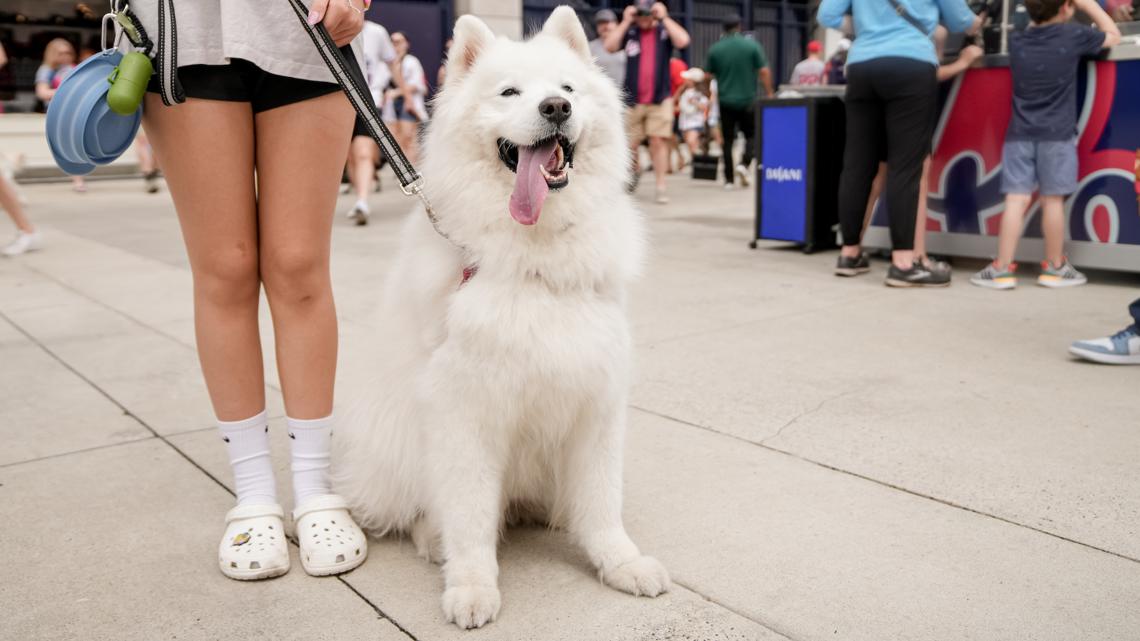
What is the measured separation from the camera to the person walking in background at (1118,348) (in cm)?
422

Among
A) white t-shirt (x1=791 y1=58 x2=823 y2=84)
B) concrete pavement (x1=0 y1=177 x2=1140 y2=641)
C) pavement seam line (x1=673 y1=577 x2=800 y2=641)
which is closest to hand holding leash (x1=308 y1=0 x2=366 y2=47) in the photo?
concrete pavement (x1=0 y1=177 x2=1140 y2=641)

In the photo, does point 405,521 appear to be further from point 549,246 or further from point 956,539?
point 956,539

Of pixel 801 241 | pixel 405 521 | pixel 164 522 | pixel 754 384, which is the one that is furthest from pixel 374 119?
pixel 801 241

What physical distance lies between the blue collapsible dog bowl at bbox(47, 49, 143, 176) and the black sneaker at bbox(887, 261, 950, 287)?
16.8 feet

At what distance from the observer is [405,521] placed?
107 inches

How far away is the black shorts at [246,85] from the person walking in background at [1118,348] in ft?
11.8

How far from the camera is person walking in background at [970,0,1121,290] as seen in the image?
5.84m

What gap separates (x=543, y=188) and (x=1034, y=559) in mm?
1672

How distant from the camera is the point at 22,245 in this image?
8.32m

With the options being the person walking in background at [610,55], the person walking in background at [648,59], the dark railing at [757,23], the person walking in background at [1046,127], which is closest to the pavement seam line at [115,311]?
the person walking in background at [1046,127]

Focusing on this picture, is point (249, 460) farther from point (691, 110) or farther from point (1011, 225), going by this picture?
point (691, 110)

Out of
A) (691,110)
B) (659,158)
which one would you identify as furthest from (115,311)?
(691,110)

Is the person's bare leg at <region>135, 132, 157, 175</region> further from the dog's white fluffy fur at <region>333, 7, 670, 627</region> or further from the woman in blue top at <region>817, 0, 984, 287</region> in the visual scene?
the dog's white fluffy fur at <region>333, 7, 670, 627</region>

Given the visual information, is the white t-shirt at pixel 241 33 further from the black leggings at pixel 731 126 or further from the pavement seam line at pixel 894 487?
the black leggings at pixel 731 126
